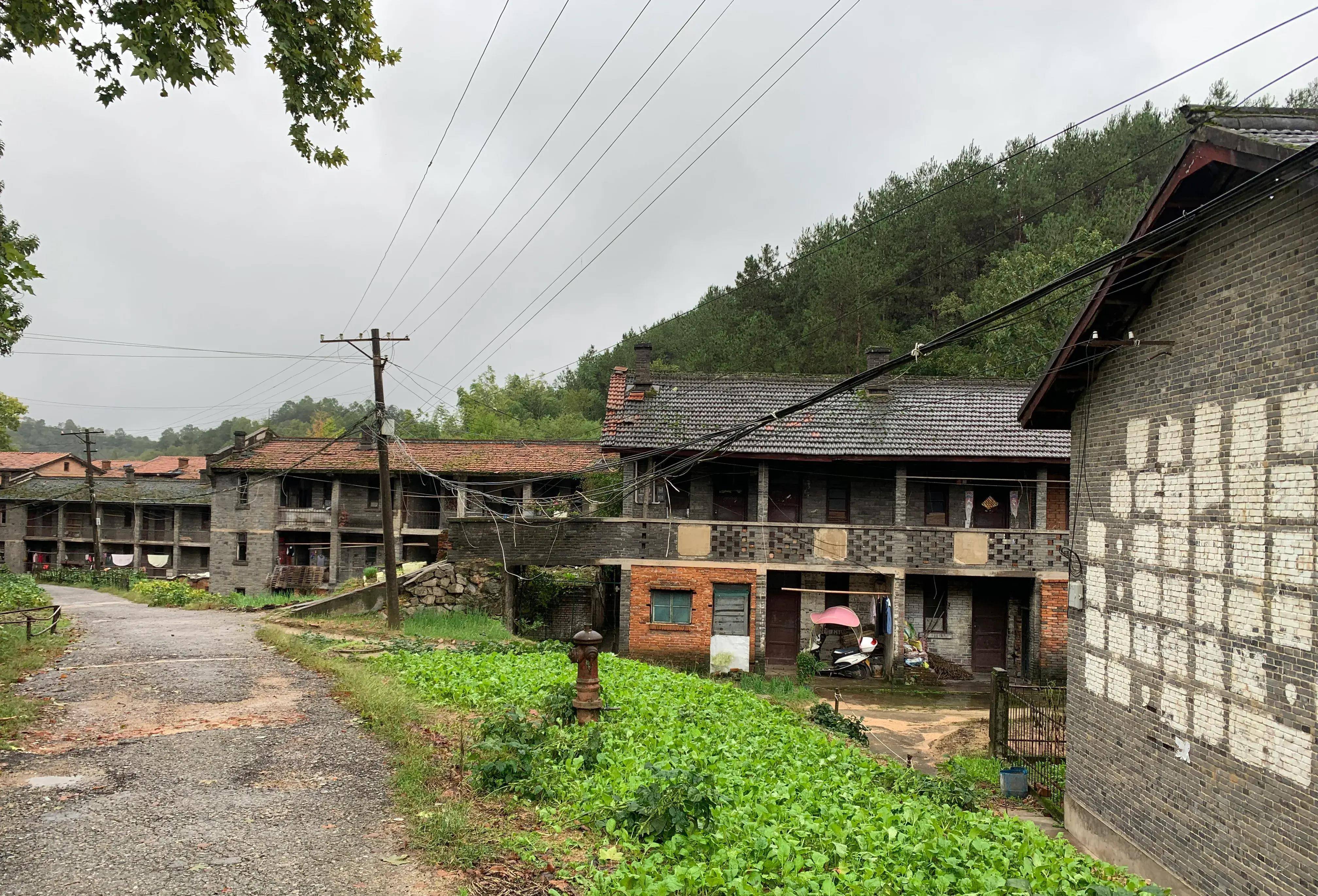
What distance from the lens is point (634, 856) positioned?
6.77m

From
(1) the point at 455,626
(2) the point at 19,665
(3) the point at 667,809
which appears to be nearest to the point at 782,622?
(1) the point at 455,626

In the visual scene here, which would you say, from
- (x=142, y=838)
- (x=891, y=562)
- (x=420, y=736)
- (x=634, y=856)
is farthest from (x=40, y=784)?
(x=891, y=562)

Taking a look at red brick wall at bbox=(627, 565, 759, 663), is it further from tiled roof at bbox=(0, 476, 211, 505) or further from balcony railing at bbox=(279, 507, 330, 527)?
tiled roof at bbox=(0, 476, 211, 505)

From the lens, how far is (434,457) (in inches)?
1516

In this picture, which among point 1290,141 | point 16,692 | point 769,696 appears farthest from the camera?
point 769,696

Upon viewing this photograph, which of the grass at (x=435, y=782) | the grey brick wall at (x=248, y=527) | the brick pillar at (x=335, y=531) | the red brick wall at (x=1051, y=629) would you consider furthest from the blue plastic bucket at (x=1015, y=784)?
the grey brick wall at (x=248, y=527)

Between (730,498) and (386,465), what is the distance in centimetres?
998

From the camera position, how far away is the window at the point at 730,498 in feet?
83.5

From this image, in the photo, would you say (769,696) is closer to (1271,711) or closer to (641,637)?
(641,637)

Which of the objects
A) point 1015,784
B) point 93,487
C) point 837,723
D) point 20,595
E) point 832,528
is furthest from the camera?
point 93,487

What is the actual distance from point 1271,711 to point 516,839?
724 centimetres

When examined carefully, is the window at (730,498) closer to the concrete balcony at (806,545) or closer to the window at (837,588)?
the concrete balcony at (806,545)

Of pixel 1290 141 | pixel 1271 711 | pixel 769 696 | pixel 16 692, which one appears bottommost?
pixel 769 696

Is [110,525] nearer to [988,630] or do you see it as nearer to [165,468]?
[165,468]
